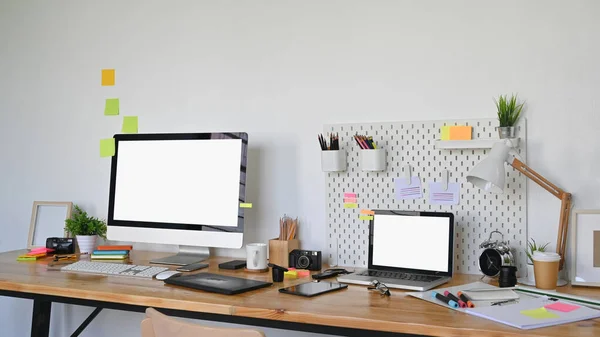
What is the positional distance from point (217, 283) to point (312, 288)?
31 cm

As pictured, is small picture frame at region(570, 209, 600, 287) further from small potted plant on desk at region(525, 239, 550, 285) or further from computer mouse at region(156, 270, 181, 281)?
computer mouse at region(156, 270, 181, 281)

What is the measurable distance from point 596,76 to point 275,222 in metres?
1.29

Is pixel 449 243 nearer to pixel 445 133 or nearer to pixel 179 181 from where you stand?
pixel 445 133

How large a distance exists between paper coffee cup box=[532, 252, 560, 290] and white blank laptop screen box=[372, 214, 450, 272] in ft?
0.93

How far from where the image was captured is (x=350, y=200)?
2293 millimetres

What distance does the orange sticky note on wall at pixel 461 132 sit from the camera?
2.09 metres

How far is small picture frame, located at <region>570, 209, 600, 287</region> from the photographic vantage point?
6.15 ft

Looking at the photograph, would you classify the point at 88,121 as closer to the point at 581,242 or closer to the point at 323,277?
the point at 323,277

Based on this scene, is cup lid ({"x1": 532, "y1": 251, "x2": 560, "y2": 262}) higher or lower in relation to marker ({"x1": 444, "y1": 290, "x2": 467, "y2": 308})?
higher

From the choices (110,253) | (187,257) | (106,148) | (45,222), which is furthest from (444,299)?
(45,222)

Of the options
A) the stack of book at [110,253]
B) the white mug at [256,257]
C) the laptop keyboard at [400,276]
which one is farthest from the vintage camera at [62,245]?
the laptop keyboard at [400,276]

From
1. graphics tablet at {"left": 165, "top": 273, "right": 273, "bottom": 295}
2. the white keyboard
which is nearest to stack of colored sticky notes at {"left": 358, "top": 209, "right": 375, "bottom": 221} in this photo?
graphics tablet at {"left": 165, "top": 273, "right": 273, "bottom": 295}

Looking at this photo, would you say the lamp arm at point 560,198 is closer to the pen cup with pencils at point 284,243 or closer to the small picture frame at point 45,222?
the pen cup with pencils at point 284,243

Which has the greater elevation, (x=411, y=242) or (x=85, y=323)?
(x=411, y=242)
